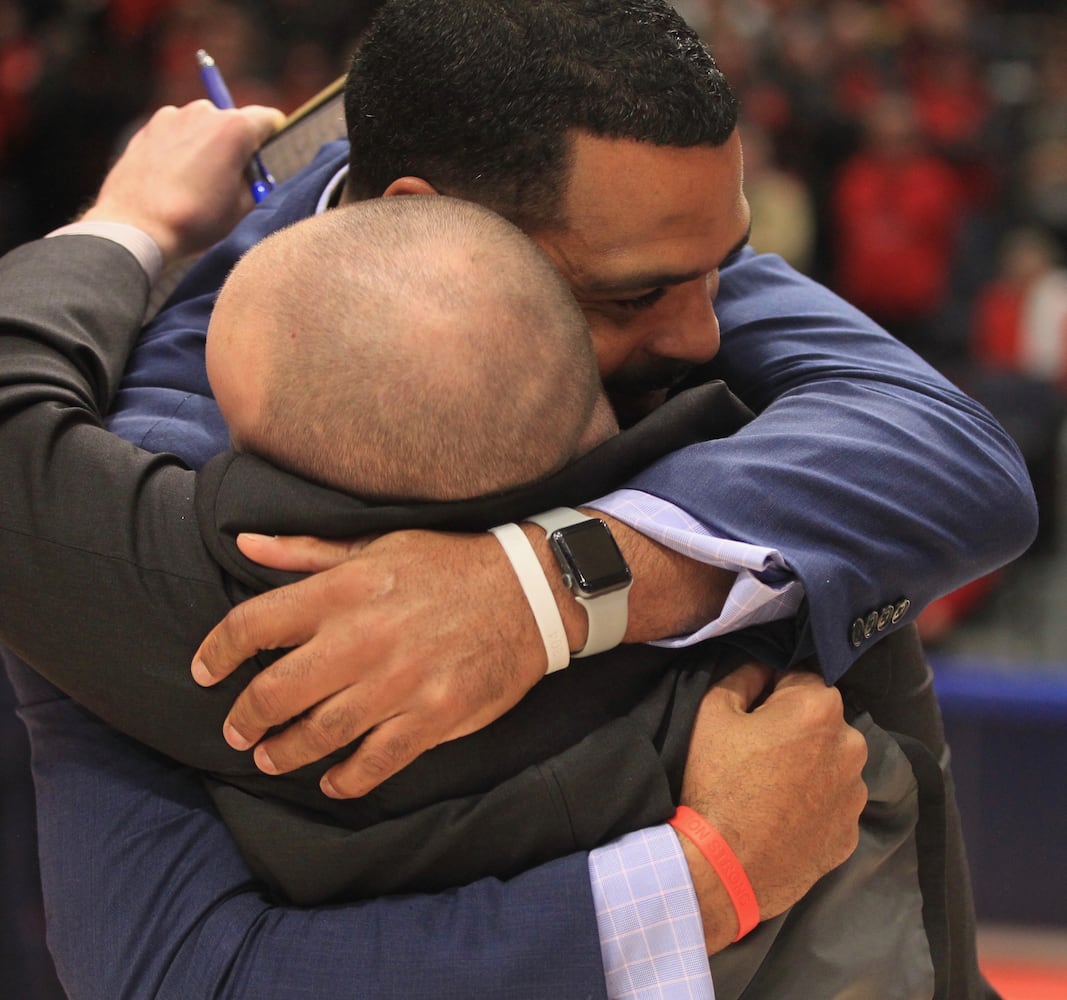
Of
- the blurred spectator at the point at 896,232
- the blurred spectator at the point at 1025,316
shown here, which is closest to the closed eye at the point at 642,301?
the blurred spectator at the point at 1025,316

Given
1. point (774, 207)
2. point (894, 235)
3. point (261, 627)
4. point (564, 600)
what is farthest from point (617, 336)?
point (894, 235)

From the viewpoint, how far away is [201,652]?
0.94 m

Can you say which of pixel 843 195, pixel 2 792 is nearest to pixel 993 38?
pixel 843 195

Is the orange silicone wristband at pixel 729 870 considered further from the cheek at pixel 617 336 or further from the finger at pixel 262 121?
the finger at pixel 262 121

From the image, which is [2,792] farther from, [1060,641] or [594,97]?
[1060,641]

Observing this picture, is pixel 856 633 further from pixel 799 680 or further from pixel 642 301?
pixel 642 301

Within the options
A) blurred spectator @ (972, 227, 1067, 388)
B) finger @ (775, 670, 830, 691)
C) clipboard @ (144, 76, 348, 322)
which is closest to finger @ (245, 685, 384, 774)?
finger @ (775, 670, 830, 691)

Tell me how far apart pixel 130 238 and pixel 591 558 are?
638 mm

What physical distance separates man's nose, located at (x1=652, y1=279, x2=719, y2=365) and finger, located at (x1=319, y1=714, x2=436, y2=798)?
1.56 feet

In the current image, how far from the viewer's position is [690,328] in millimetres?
1232

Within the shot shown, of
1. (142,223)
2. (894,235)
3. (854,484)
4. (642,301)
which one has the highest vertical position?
(142,223)

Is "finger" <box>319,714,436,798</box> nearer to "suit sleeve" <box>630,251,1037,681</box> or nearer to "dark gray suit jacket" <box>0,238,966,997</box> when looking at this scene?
"dark gray suit jacket" <box>0,238,966,997</box>

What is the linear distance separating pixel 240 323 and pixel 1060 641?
10.1 ft

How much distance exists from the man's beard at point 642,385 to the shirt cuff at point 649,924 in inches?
18.8
